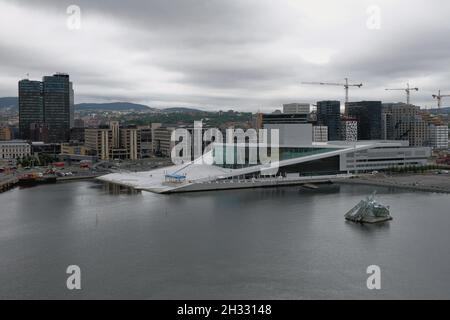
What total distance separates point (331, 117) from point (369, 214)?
36000 mm

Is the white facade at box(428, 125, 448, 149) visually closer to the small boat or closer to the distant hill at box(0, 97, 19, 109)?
the small boat

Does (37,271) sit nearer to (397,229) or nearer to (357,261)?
(357,261)

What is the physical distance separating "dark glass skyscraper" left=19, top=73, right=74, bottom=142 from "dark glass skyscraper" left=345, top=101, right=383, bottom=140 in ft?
88.1

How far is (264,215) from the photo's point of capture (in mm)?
13133

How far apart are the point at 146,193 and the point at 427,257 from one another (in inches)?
423

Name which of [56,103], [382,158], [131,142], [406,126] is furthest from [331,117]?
[56,103]

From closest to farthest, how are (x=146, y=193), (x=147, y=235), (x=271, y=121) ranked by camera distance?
(x=147, y=235), (x=146, y=193), (x=271, y=121)

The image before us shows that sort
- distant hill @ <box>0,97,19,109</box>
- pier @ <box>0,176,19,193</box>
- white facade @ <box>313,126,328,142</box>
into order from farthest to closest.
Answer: distant hill @ <box>0,97,19,109</box>
white facade @ <box>313,126,328,142</box>
pier @ <box>0,176,19,193</box>

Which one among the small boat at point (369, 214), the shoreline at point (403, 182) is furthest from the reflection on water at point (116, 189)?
the shoreline at point (403, 182)

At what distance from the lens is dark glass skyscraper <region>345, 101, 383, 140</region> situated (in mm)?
47656

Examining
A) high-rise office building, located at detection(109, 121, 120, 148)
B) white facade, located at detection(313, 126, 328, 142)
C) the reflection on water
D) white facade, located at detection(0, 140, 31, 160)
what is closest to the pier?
the reflection on water

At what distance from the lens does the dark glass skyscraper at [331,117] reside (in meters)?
46.9
